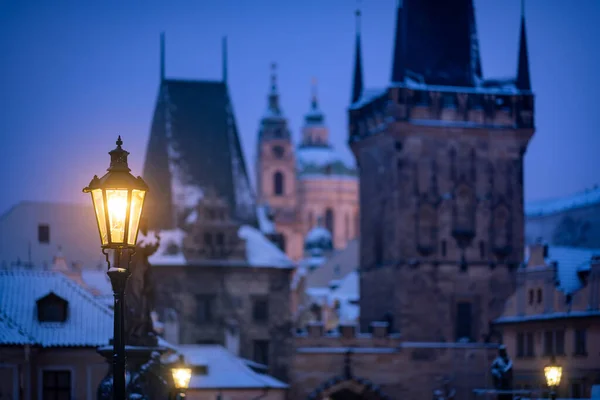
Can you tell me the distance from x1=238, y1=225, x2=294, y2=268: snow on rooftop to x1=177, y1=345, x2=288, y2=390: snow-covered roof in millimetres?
8654

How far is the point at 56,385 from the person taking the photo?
37469 mm

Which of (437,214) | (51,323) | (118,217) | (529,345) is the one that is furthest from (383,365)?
(118,217)

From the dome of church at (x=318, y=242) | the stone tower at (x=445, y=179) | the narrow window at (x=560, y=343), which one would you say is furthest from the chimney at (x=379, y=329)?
the dome of church at (x=318, y=242)

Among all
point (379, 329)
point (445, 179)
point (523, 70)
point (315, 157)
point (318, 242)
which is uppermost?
point (315, 157)

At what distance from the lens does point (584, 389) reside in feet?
161

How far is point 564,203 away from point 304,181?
6806 cm

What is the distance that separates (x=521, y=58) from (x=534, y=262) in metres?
15.6

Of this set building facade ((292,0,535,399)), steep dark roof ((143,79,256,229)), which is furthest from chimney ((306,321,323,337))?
steep dark roof ((143,79,256,229))

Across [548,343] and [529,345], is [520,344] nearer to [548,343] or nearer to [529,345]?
[529,345]

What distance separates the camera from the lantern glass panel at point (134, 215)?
1459cm

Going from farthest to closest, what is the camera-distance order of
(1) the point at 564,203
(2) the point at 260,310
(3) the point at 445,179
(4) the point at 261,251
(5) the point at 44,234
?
(1) the point at 564,203, (3) the point at 445,179, (4) the point at 261,251, (2) the point at 260,310, (5) the point at 44,234

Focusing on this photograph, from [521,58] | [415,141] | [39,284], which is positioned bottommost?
[39,284]

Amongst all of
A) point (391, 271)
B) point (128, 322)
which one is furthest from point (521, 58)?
point (128, 322)

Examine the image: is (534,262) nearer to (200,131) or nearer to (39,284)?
(200,131)
